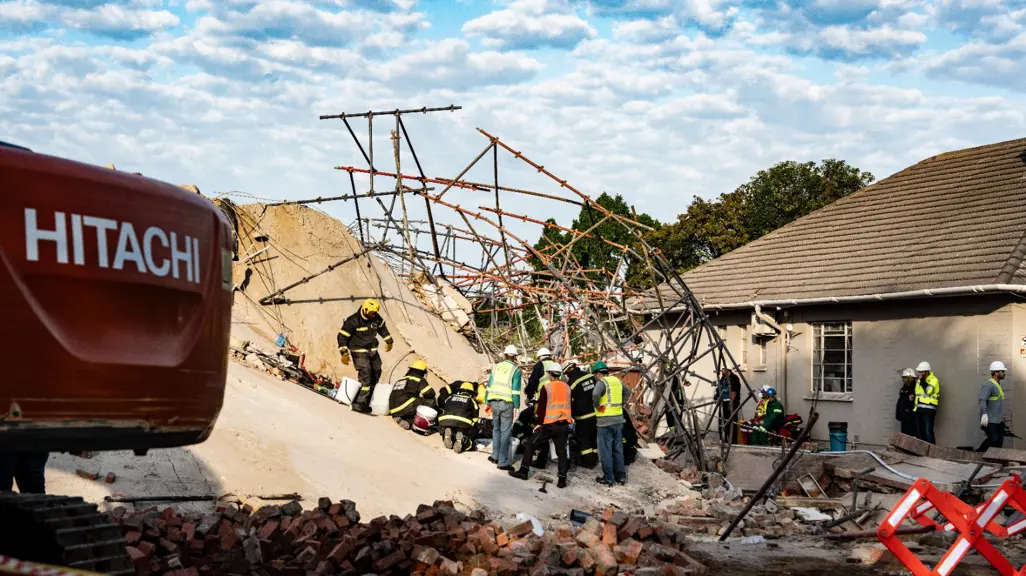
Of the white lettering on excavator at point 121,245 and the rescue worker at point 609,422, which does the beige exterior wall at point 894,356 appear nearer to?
the rescue worker at point 609,422

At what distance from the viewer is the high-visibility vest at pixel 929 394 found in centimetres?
1944

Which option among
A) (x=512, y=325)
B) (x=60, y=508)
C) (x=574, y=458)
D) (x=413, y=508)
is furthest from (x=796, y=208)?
(x=60, y=508)

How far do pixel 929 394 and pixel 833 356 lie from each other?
3.59 m

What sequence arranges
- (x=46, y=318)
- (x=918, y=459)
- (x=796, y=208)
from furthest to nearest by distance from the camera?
(x=796, y=208) → (x=918, y=459) → (x=46, y=318)

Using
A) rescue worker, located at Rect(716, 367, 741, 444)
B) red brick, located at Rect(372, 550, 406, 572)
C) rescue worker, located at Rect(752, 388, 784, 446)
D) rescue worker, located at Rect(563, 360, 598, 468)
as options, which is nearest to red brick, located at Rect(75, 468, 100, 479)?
red brick, located at Rect(372, 550, 406, 572)

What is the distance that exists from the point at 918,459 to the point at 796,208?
83.9 ft

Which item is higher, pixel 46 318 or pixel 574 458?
pixel 46 318

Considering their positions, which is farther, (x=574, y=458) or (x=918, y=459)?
(x=574, y=458)

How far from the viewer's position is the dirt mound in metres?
19.3

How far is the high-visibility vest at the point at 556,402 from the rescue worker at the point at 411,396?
2.24m

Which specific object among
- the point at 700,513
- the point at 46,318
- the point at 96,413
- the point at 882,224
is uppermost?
the point at 882,224

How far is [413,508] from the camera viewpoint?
12.9m

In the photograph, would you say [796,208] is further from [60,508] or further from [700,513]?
[60,508]

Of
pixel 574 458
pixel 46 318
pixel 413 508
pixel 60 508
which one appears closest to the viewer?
pixel 46 318
